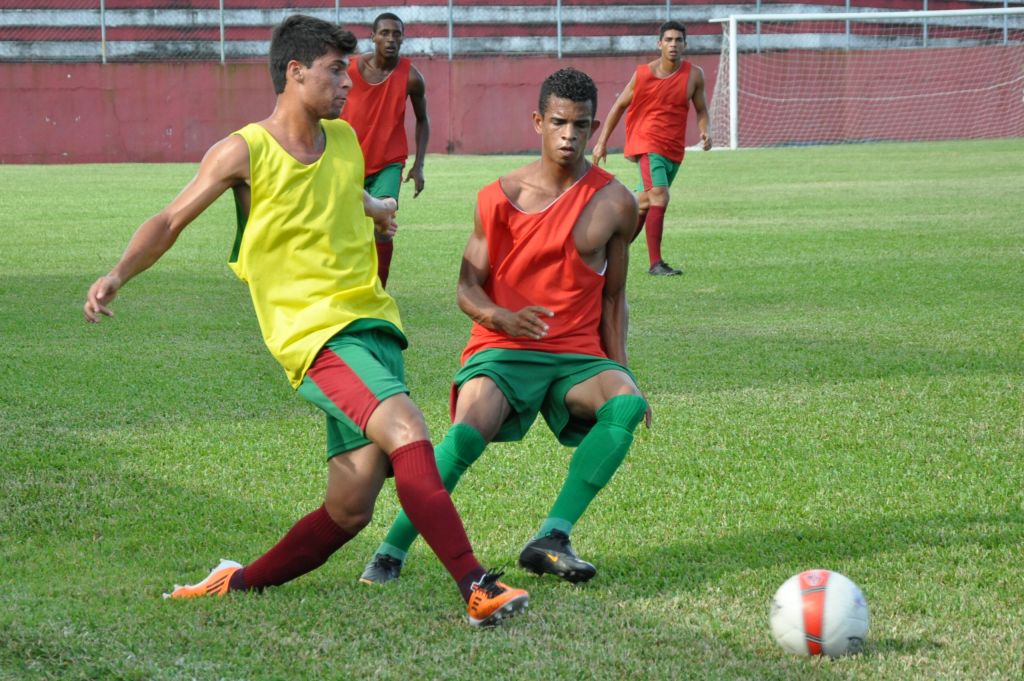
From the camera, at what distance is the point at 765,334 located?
26.9 feet

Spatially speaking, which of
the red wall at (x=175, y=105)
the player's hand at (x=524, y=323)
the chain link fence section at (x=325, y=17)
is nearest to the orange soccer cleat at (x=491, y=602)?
the player's hand at (x=524, y=323)

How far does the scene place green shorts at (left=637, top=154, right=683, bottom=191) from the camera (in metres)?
11.7

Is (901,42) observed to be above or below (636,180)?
above

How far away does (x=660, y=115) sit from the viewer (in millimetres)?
11672

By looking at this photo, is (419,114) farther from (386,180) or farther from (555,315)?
(555,315)

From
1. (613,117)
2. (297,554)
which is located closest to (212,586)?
(297,554)

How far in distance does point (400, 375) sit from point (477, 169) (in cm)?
2211

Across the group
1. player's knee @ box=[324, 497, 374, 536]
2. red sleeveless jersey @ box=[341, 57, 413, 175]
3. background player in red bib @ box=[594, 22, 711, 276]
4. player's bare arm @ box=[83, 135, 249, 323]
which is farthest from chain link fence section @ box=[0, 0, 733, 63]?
player's knee @ box=[324, 497, 374, 536]

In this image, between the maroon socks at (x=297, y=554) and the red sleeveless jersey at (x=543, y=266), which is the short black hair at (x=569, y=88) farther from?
the maroon socks at (x=297, y=554)

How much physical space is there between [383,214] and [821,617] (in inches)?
64.9

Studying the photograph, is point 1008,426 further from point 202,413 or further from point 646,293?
point 646,293

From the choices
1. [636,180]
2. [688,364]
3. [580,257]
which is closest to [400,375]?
[580,257]

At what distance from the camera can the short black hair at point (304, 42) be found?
3820 millimetres

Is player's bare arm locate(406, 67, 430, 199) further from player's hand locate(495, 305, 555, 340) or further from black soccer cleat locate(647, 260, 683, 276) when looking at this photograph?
player's hand locate(495, 305, 555, 340)
